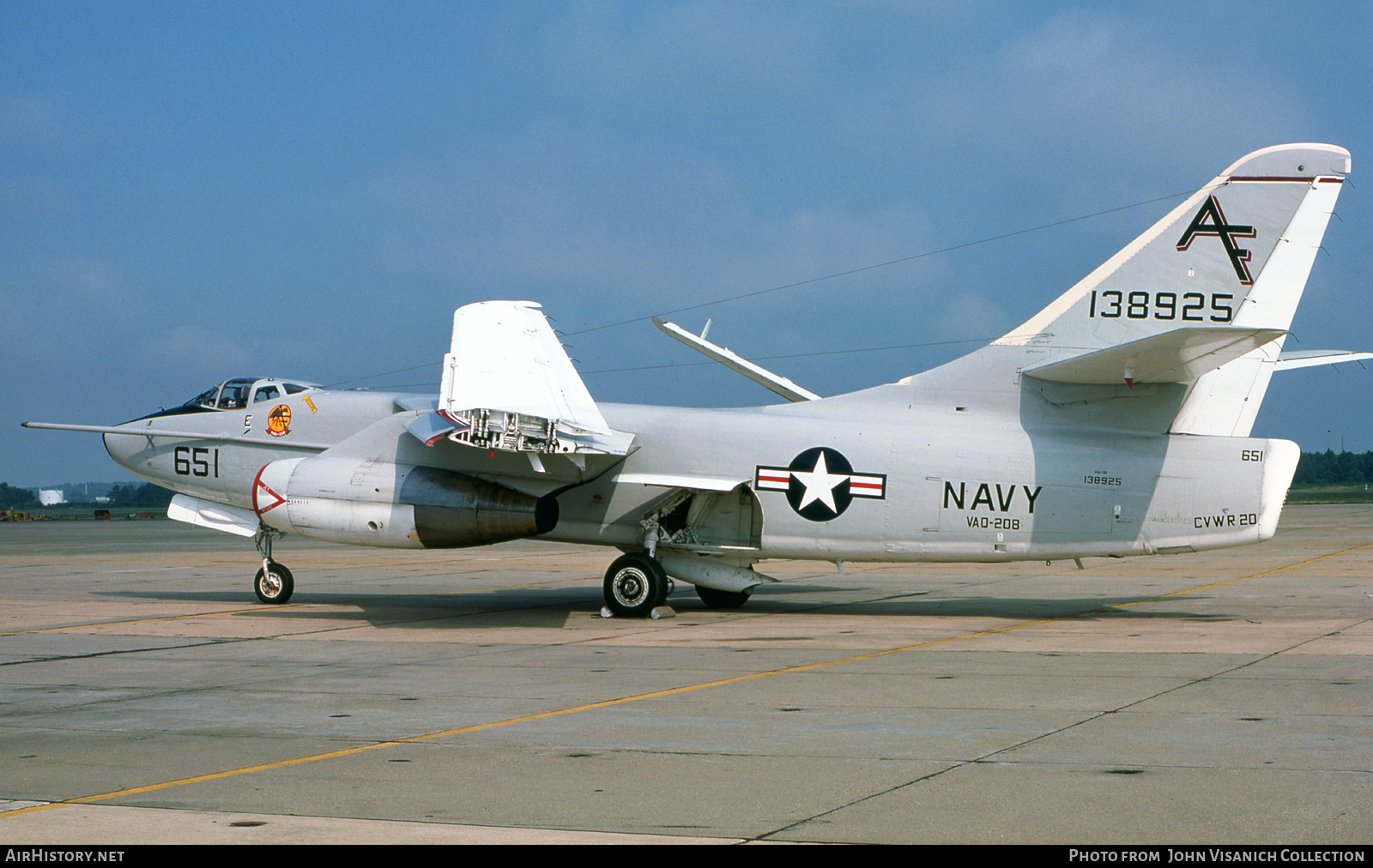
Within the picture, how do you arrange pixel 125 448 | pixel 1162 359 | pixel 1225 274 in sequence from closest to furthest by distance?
pixel 1162 359 → pixel 1225 274 → pixel 125 448

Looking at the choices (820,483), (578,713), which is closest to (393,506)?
(820,483)

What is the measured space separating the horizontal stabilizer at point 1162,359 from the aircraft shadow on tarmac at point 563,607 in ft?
11.6

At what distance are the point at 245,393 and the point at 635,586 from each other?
7.60 meters

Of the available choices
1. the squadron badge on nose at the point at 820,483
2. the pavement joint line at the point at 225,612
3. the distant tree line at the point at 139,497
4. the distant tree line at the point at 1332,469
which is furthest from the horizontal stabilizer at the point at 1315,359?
the distant tree line at the point at 1332,469

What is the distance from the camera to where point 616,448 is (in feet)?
55.8

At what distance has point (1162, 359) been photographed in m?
14.7

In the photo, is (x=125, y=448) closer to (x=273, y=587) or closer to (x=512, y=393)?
(x=273, y=587)

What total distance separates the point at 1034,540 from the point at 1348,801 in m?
9.68

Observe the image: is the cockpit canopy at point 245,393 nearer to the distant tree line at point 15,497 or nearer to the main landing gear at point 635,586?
the main landing gear at point 635,586

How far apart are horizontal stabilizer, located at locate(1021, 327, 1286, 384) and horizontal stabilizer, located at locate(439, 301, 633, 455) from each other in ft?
19.9

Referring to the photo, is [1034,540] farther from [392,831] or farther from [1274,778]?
[392,831]

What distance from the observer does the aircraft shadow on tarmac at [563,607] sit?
17.7 meters

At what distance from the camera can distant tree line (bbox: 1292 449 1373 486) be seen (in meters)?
184
